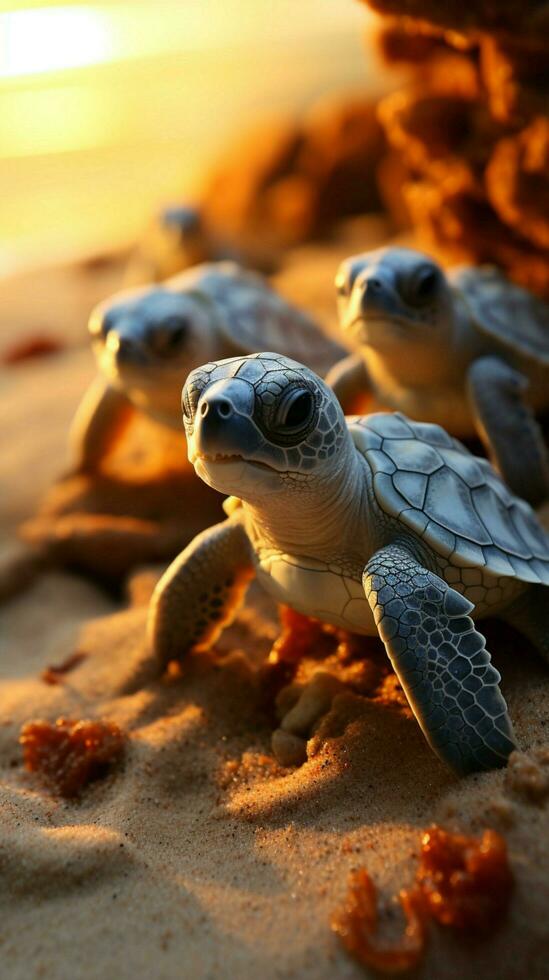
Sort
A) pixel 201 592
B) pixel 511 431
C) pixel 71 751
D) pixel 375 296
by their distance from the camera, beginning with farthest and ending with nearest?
1. pixel 511 431
2. pixel 375 296
3. pixel 201 592
4. pixel 71 751

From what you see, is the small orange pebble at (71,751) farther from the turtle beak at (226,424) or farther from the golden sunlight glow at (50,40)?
the golden sunlight glow at (50,40)

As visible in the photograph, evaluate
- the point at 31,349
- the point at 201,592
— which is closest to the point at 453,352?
the point at 201,592

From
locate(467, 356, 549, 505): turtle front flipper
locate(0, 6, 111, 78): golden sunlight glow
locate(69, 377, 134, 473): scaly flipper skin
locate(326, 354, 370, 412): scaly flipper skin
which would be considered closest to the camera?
locate(467, 356, 549, 505): turtle front flipper

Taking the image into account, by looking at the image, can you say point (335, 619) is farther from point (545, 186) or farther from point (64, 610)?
point (545, 186)

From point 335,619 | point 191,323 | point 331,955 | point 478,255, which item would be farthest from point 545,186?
point 331,955

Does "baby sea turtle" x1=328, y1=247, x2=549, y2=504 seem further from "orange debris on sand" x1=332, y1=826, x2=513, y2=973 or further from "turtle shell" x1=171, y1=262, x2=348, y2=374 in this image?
"orange debris on sand" x1=332, y1=826, x2=513, y2=973

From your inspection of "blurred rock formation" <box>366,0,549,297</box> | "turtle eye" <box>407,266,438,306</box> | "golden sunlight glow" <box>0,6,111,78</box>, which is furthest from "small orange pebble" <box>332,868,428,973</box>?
"golden sunlight glow" <box>0,6,111,78</box>

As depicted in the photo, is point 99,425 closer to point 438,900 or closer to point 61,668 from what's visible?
point 61,668
